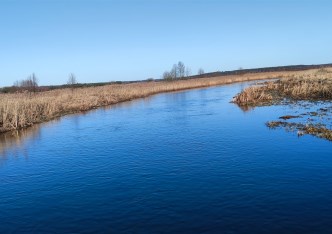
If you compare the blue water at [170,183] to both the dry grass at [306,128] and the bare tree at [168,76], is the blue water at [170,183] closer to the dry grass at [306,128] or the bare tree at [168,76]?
the dry grass at [306,128]

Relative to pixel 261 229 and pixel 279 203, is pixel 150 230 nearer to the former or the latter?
pixel 261 229

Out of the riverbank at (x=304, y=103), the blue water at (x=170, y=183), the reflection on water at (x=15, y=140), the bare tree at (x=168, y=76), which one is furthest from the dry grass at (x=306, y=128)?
the bare tree at (x=168, y=76)

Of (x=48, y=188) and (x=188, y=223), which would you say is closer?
(x=188, y=223)

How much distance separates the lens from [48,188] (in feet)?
40.8

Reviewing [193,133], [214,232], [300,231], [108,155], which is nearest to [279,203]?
[300,231]

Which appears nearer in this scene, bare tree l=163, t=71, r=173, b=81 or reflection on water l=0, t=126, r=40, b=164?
reflection on water l=0, t=126, r=40, b=164

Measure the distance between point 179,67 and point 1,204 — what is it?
109 metres

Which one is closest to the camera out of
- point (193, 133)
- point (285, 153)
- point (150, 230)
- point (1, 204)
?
point (150, 230)

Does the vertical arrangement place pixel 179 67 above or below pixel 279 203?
above

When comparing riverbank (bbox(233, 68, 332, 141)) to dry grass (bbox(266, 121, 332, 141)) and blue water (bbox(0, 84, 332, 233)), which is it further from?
blue water (bbox(0, 84, 332, 233))

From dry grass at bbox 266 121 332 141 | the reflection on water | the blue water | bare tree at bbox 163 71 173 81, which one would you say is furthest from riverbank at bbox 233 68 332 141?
bare tree at bbox 163 71 173 81

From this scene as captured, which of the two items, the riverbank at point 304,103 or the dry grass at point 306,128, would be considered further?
the riverbank at point 304,103

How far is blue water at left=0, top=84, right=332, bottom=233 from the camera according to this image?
29.3 ft

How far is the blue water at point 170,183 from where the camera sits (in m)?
8.93
